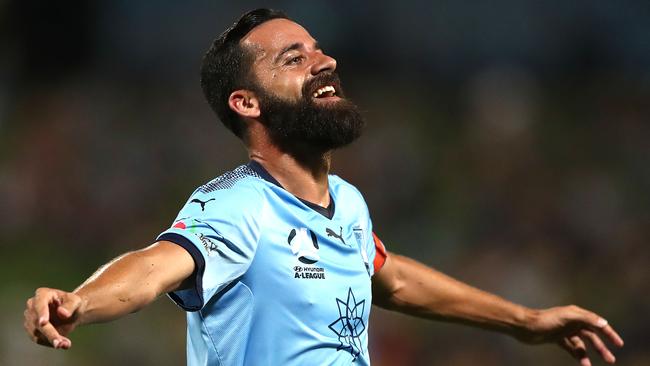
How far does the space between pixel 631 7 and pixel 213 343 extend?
297 inches

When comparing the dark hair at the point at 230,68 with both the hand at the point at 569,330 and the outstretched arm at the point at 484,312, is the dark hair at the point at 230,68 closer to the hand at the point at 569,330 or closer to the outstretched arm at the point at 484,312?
the outstretched arm at the point at 484,312

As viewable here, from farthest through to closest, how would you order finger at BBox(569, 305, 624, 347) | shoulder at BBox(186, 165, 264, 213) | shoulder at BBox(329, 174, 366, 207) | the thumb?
finger at BBox(569, 305, 624, 347)
shoulder at BBox(329, 174, 366, 207)
shoulder at BBox(186, 165, 264, 213)
the thumb

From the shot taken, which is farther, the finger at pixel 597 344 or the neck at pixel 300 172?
the finger at pixel 597 344

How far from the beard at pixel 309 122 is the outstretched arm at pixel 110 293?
883 mm

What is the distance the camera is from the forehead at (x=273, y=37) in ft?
13.1

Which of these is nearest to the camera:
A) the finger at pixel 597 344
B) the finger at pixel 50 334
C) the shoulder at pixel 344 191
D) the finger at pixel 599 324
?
the finger at pixel 50 334

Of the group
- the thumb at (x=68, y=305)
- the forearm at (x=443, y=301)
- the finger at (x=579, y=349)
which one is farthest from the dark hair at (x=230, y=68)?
the finger at (x=579, y=349)

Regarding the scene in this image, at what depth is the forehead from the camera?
4004mm

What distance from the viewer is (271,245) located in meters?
3.45

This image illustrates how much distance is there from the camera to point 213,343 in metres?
3.48

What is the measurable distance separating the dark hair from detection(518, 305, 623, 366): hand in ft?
5.42

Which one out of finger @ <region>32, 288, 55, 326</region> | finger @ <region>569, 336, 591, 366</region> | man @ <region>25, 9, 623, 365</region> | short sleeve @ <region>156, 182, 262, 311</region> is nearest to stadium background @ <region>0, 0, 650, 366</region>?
finger @ <region>569, 336, 591, 366</region>

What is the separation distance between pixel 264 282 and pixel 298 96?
33.2 inches

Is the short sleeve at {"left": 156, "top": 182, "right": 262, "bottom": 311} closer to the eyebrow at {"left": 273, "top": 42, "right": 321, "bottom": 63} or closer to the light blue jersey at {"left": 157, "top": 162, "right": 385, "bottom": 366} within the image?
the light blue jersey at {"left": 157, "top": 162, "right": 385, "bottom": 366}
